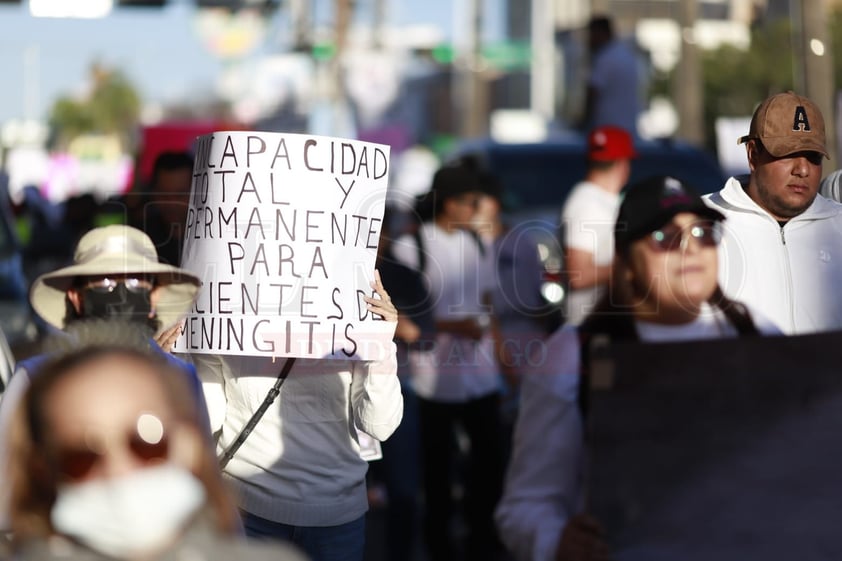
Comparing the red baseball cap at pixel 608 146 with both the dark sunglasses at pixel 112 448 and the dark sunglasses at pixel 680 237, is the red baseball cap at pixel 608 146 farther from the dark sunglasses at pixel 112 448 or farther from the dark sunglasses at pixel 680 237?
the dark sunglasses at pixel 112 448

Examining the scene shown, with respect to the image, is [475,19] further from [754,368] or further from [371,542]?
[754,368]

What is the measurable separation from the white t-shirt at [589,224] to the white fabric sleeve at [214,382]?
11.8 feet

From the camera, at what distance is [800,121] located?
13.9 feet

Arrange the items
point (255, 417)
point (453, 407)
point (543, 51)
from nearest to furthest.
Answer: point (255, 417), point (453, 407), point (543, 51)

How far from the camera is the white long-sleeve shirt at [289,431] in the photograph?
4629 millimetres

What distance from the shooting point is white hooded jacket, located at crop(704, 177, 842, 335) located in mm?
4160

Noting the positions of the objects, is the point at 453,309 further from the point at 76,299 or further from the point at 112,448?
the point at 112,448

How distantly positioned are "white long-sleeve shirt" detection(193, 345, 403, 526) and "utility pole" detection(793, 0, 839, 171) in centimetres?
385

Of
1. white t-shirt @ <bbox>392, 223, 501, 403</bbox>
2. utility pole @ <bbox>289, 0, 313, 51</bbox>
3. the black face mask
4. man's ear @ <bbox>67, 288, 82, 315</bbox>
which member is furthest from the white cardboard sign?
utility pole @ <bbox>289, 0, 313, 51</bbox>

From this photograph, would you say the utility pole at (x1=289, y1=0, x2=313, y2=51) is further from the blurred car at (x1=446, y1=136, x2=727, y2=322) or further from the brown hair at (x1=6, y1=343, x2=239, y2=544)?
the brown hair at (x1=6, y1=343, x2=239, y2=544)

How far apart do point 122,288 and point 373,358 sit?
0.76 m

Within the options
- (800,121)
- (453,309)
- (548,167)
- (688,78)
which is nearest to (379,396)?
(800,121)

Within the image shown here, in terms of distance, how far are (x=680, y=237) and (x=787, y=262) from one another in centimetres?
43

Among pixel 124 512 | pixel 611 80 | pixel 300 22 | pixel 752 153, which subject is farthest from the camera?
pixel 300 22
